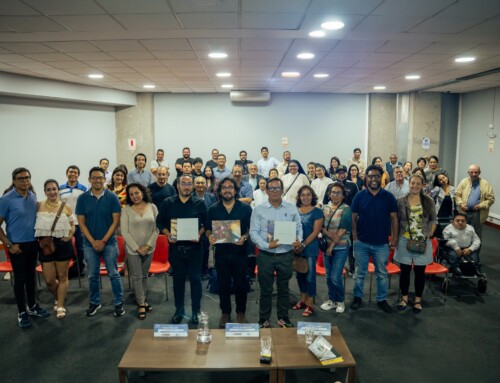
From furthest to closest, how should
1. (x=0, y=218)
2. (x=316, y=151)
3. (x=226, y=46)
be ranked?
(x=316, y=151) < (x=226, y=46) < (x=0, y=218)

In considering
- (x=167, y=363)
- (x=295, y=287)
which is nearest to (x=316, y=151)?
(x=295, y=287)

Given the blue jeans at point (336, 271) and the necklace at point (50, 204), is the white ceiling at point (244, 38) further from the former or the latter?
the blue jeans at point (336, 271)

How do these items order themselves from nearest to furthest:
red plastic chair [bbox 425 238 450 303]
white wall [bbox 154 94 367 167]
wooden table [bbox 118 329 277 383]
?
wooden table [bbox 118 329 277 383]
red plastic chair [bbox 425 238 450 303]
white wall [bbox 154 94 367 167]

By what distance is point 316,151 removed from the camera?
10.7 m

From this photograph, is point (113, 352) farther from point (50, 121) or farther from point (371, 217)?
point (50, 121)

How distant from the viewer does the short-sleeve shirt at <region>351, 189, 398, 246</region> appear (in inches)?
164

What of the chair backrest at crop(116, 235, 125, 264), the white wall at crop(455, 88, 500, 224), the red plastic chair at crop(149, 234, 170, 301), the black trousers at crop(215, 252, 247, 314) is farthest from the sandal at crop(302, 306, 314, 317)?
the white wall at crop(455, 88, 500, 224)

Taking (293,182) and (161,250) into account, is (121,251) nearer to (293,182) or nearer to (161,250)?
(161,250)

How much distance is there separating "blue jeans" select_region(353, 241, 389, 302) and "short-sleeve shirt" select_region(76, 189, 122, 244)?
291 centimetres

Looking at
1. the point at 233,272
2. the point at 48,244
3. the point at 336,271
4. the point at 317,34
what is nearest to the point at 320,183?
the point at 336,271

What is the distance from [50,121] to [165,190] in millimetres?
4490

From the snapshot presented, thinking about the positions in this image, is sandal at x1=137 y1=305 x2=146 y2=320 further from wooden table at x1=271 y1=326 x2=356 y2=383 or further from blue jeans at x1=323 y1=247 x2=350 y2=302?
blue jeans at x1=323 y1=247 x2=350 y2=302

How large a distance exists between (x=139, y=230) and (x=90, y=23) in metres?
2.21

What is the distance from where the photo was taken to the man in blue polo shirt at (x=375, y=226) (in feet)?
13.7
